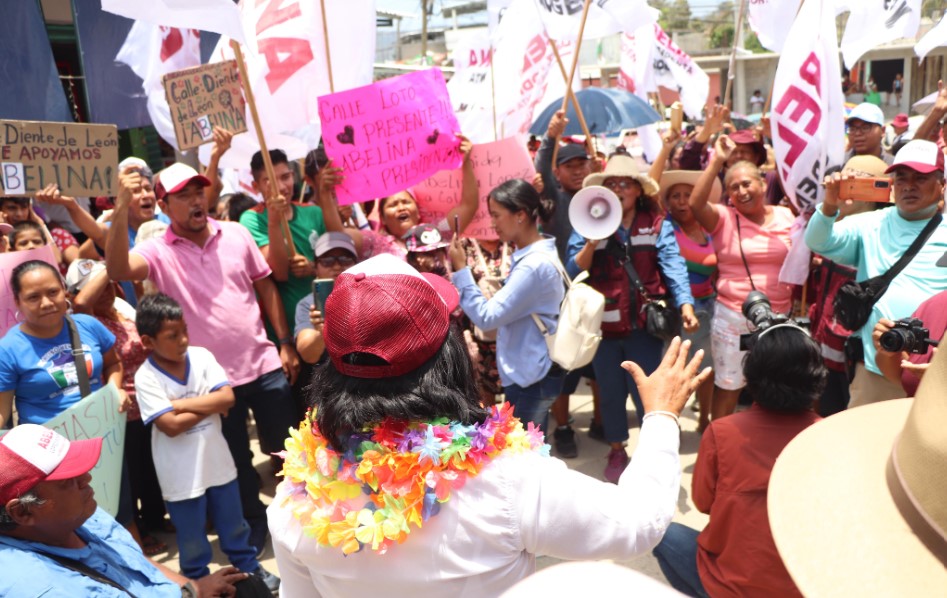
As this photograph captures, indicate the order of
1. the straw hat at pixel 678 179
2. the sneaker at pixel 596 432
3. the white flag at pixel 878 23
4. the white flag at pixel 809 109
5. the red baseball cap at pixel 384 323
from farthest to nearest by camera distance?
the white flag at pixel 878 23
the sneaker at pixel 596 432
the straw hat at pixel 678 179
the white flag at pixel 809 109
the red baseball cap at pixel 384 323

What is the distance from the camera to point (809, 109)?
4.01 metres

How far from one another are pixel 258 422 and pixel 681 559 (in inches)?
90.5

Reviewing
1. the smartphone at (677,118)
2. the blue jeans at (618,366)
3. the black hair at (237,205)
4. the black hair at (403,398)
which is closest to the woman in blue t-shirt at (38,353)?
the black hair at (403,398)

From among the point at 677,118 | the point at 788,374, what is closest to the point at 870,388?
the point at 788,374

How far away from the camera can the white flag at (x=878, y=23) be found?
5.09 metres

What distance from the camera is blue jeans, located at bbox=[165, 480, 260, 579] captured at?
3.29 metres

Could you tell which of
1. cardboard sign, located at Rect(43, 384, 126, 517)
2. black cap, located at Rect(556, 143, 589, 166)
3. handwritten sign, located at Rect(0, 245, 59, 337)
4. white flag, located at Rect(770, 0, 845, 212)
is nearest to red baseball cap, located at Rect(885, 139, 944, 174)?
white flag, located at Rect(770, 0, 845, 212)

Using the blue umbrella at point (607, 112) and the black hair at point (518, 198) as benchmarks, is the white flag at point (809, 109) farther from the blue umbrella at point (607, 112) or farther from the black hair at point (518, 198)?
the blue umbrella at point (607, 112)

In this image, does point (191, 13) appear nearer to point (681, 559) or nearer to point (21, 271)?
point (21, 271)

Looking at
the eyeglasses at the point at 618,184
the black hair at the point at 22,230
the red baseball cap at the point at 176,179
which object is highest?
the red baseball cap at the point at 176,179

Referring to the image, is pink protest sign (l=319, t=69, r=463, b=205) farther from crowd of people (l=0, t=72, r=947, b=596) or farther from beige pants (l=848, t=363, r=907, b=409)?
beige pants (l=848, t=363, r=907, b=409)

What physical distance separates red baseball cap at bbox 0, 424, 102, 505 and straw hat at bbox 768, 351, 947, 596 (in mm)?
1833

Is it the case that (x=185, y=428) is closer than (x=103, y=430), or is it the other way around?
(x=103, y=430)

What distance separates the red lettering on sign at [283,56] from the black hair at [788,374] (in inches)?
127
